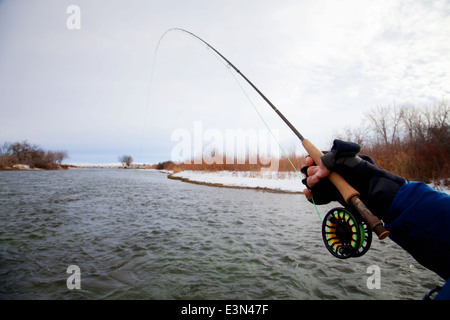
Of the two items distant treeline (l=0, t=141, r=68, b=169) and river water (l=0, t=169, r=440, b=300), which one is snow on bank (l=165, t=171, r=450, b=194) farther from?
distant treeline (l=0, t=141, r=68, b=169)

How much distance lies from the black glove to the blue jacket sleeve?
0.06m

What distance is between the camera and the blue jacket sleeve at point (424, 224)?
1.46 metres

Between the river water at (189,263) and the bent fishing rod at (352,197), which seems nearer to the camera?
the bent fishing rod at (352,197)

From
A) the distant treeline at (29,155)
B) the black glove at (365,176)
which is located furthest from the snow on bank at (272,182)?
the distant treeline at (29,155)

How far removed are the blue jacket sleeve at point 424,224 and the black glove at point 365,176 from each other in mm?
59

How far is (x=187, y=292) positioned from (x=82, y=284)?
5.87 ft

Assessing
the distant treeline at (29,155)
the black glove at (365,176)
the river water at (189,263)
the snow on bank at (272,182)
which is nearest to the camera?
the black glove at (365,176)

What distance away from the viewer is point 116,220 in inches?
357

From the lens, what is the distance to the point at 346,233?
6.57ft

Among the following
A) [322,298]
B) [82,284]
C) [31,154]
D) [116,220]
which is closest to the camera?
[322,298]
